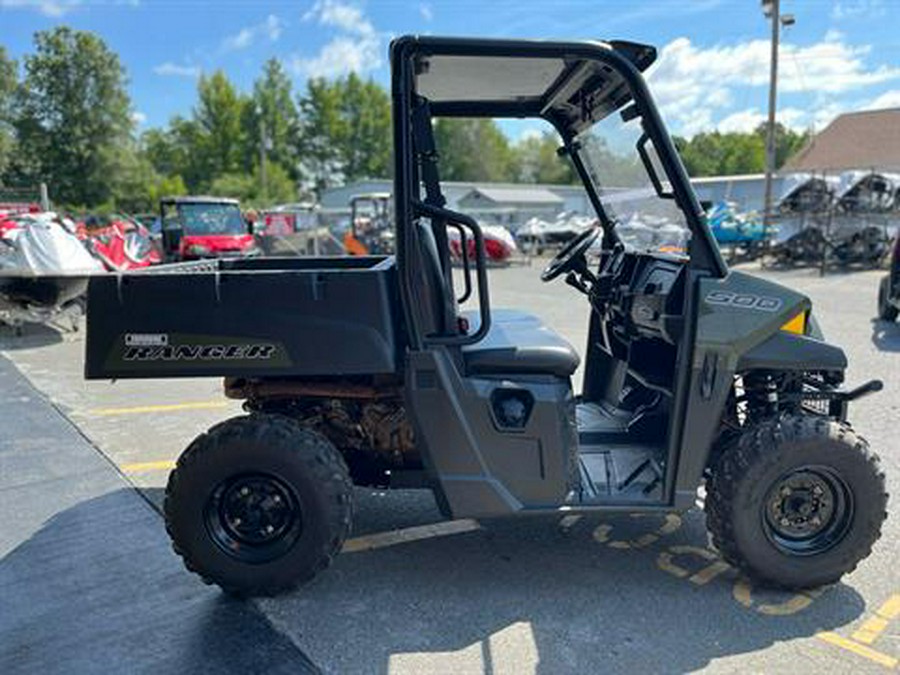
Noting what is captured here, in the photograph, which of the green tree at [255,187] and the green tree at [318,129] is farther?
the green tree at [318,129]

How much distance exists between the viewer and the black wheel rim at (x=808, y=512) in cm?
313

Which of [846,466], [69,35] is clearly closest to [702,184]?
[846,466]

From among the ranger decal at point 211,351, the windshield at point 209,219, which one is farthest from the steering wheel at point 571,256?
the windshield at point 209,219

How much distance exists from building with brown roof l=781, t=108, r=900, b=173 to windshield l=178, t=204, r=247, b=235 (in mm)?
27157

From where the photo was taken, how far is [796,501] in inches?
125

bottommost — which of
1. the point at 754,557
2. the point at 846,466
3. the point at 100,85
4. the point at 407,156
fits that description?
the point at 754,557

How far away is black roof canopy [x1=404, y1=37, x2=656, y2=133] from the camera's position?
2.88 metres

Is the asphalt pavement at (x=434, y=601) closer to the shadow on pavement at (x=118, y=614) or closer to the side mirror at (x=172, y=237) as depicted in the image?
the shadow on pavement at (x=118, y=614)

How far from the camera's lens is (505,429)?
308 centimetres

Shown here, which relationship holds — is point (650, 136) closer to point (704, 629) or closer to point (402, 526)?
point (704, 629)

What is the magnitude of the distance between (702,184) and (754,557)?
3665 centimetres

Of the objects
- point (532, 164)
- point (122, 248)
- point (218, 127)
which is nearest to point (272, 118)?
point (218, 127)

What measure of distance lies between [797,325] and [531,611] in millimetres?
1692

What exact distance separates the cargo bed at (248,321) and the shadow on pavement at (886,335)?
7550mm
